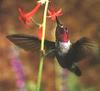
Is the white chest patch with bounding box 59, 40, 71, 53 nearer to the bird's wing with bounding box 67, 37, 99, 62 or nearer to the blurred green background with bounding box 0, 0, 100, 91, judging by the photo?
the bird's wing with bounding box 67, 37, 99, 62

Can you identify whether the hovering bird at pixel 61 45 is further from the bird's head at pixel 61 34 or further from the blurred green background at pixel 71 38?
the blurred green background at pixel 71 38

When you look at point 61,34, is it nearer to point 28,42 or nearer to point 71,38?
point 28,42

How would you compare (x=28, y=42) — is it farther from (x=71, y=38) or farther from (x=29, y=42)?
(x=71, y=38)

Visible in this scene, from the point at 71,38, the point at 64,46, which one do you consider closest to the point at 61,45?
the point at 64,46

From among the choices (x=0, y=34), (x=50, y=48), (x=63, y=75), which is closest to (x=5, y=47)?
(x=0, y=34)

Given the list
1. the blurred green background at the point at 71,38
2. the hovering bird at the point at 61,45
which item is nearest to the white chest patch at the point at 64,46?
the hovering bird at the point at 61,45

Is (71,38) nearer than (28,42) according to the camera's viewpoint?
No

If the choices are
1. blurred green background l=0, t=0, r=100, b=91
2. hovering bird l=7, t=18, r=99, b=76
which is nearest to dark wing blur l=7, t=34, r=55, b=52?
hovering bird l=7, t=18, r=99, b=76

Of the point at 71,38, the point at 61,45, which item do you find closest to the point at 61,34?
the point at 61,45

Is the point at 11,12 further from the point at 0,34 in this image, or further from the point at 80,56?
the point at 80,56
